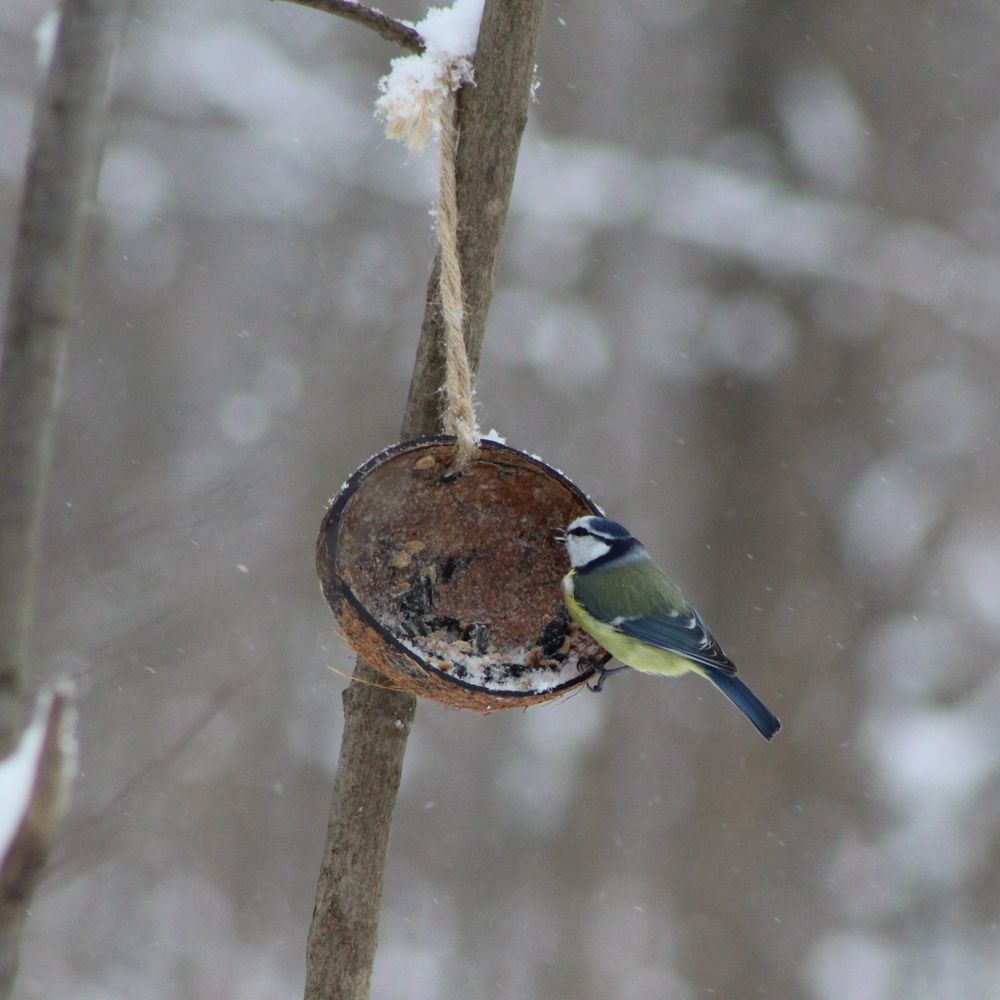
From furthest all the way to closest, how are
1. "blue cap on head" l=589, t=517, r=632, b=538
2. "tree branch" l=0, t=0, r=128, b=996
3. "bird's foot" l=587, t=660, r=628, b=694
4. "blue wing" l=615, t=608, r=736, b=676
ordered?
"blue wing" l=615, t=608, r=736, b=676
"bird's foot" l=587, t=660, r=628, b=694
"blue cap on head" l=589, t=517, r=632, b=538
"tree branch" l=0, t=0, r=128, b=996

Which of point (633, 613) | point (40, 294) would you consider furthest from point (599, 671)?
point (40, 294)

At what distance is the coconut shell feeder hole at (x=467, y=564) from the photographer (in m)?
2.32

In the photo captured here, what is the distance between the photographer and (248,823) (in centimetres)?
666

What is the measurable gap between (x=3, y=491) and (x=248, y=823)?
6.00 metres

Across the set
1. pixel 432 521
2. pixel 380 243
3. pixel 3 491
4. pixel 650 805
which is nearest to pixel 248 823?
pixel 650 805

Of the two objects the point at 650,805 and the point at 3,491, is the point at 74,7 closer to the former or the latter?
the point at 3,491

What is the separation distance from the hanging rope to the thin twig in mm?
143

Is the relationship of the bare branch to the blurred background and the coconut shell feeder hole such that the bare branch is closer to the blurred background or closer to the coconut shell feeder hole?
the coconut shell feeder hole

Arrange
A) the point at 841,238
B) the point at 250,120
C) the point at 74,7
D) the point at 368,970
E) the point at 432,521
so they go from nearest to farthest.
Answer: the point at 74,7 → the point at 368,970 → the point at 432,521 → the point at 841,238 → the point at 250,120

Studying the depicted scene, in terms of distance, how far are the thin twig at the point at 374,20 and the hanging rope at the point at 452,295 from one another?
0.47 feet

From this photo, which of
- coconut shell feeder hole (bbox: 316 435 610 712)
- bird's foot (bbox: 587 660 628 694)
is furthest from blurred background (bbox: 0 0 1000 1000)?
bird's foot (bbox: 587 660 628 694)

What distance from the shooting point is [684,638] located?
2.82 m

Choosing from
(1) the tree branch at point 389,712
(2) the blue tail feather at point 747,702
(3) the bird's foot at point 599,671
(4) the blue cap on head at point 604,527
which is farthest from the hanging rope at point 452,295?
(2) the blue tail feather at point 747,702

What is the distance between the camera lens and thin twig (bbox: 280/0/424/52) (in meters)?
2.15
